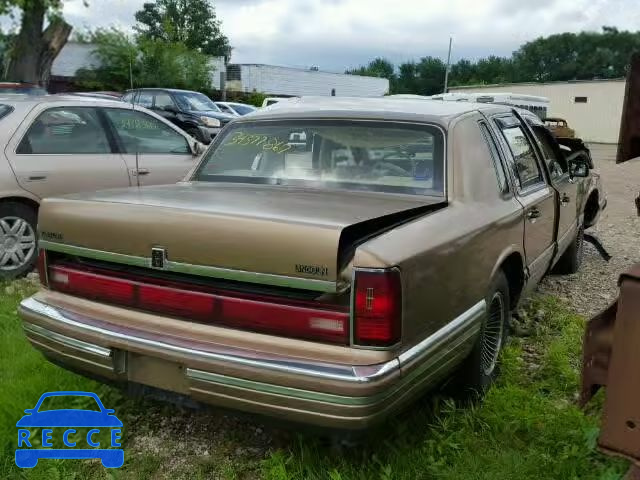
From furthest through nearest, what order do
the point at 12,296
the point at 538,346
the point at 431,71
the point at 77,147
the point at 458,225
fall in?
the point at 431,71
the point at 77,147
the point at 12,296
the point at 538,346
the point at 458,225

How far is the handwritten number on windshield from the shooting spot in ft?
12.2

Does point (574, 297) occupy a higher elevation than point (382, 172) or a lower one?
lower

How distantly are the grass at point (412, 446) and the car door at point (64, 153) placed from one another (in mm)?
2279

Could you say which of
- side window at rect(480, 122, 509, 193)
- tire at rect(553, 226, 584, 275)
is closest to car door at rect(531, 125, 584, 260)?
tire at rect(553, 226, 584, 275)

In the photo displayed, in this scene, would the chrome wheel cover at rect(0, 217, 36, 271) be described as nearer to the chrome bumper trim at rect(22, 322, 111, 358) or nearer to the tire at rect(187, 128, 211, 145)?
the chrome bumper trim at rect(22, 322, 111, 358)

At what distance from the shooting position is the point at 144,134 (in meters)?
6.33

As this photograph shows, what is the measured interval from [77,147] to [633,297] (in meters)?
5.32

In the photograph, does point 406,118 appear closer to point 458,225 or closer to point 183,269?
point 458,225

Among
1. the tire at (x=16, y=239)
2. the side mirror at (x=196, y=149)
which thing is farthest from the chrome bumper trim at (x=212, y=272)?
the side mirror at (x=196, y=149)

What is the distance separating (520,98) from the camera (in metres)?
21.4

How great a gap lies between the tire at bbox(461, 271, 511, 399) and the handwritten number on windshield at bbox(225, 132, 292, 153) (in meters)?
1.41

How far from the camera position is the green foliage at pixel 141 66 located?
31.7 metres

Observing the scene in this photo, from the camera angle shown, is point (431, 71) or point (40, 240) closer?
point (40, 240)

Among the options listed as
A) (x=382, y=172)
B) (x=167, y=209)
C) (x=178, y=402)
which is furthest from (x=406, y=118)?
(x=178, y=402)
